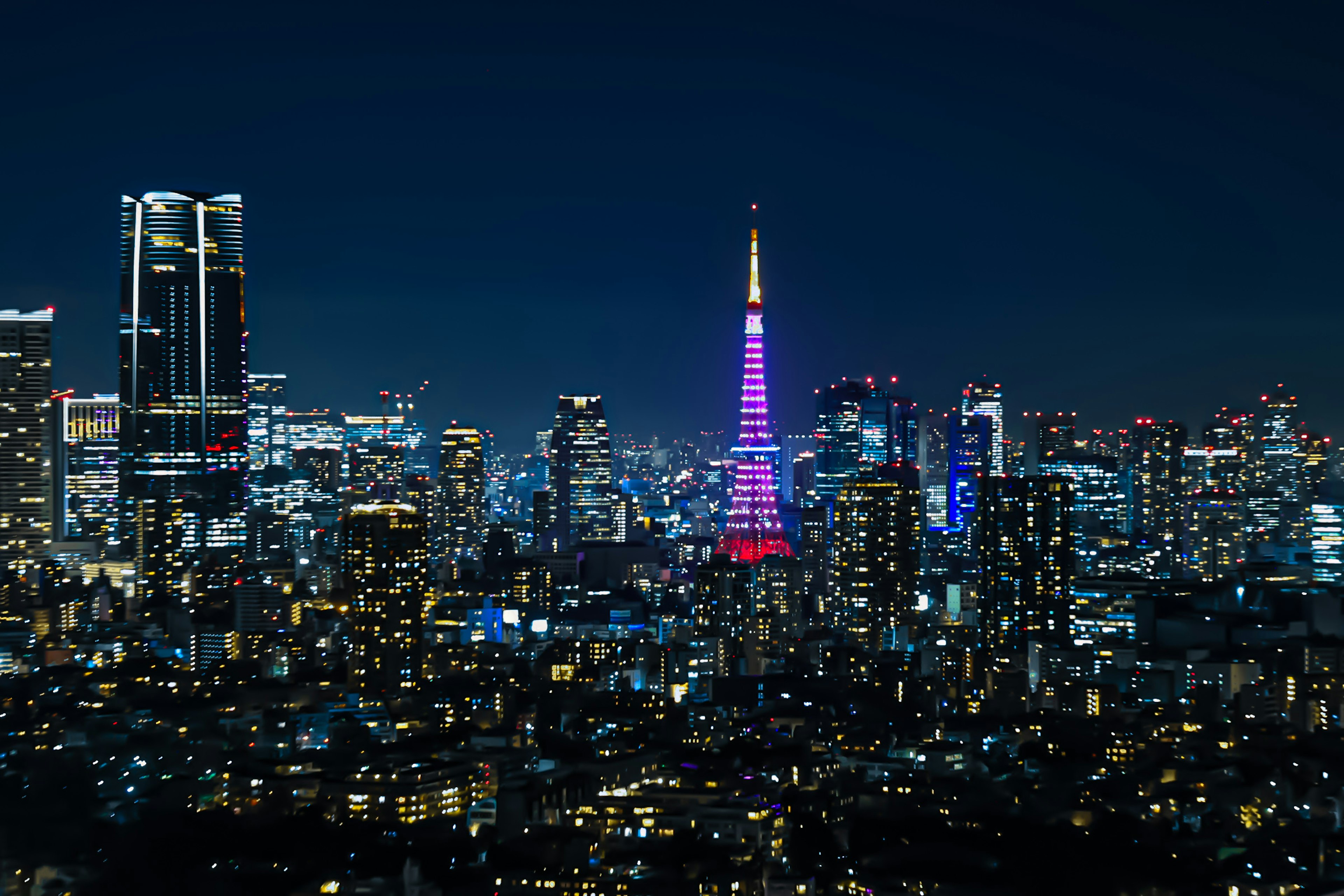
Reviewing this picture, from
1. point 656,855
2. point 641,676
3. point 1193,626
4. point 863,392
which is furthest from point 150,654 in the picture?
point 863,392

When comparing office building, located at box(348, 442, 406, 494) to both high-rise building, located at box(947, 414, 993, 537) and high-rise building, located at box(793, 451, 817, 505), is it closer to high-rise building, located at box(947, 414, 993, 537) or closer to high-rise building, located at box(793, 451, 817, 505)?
high-rise building, located at box(793, 451, 817, 505)

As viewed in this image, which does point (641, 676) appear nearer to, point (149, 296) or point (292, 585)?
point (292, 585)

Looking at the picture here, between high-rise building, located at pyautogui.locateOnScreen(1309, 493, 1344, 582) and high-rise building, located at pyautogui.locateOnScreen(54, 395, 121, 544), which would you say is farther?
high-rise building, located at pyautogui.locateOnScreen(54, 395, 121, 544)

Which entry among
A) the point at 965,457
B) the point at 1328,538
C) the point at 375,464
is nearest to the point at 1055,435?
the point at 965,457

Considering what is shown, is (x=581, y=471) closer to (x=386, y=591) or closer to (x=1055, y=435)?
(x=1055, y=435)

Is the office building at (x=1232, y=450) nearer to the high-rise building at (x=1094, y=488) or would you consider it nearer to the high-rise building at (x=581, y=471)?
the high-rise building at (x=1094, y=488)

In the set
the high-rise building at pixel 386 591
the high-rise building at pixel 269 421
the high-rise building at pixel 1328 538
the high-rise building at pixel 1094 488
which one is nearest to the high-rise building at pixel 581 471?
the high-rise building at pixel 269 421

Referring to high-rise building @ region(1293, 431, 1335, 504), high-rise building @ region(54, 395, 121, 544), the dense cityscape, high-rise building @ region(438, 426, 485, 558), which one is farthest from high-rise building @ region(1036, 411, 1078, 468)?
high-rise building @ region(54, 395, 121, 544)
